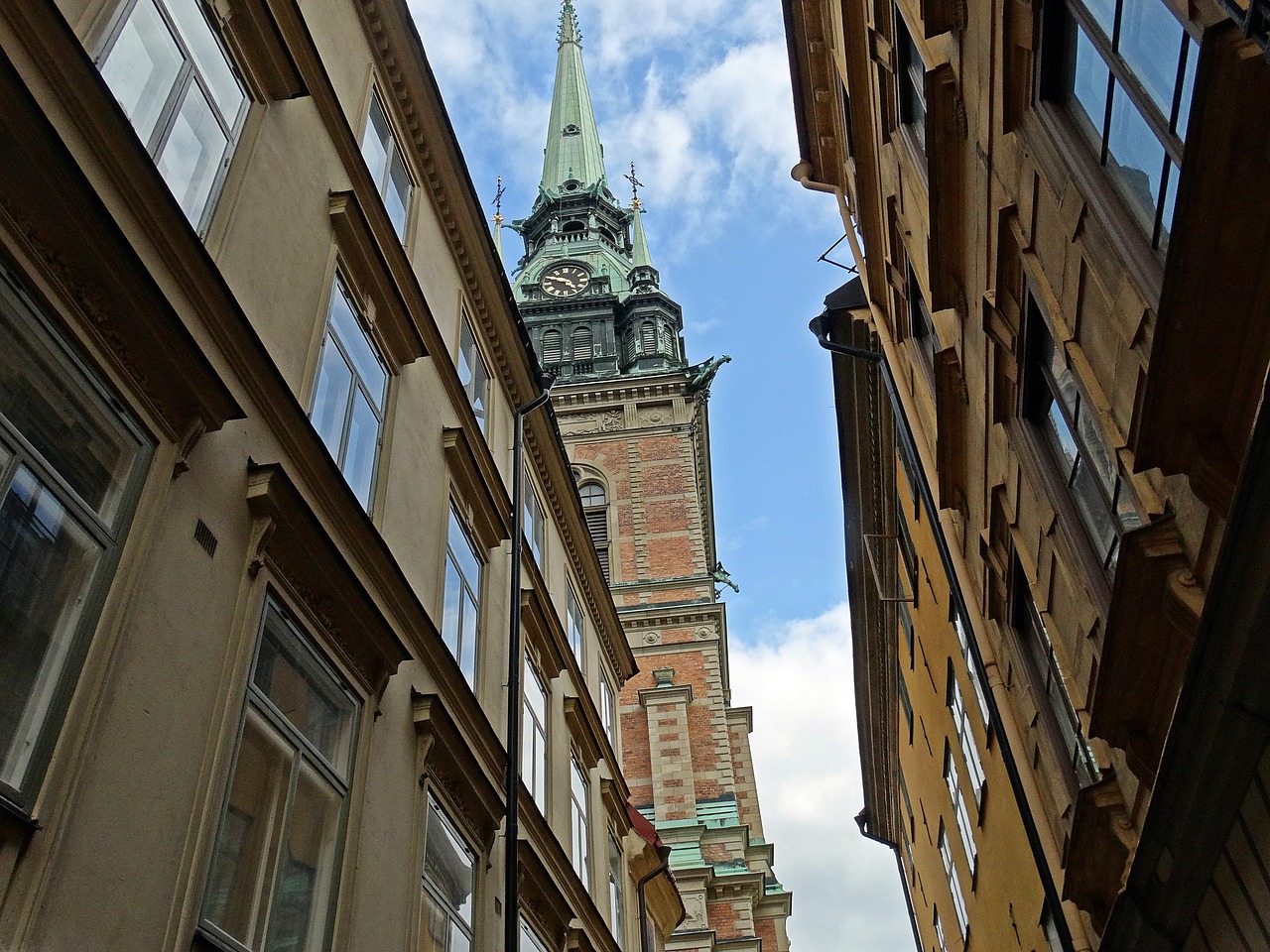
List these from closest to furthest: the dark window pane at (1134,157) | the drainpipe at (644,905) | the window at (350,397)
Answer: the dark window pane at (1134,157) → the window at (350,397) → the drainpipe at (644,905)

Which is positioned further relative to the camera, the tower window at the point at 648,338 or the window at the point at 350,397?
the tower window at the point at 648,338

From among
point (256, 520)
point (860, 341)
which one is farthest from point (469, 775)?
point (860, 341)

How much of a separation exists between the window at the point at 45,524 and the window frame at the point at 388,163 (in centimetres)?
521

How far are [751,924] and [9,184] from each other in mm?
33153

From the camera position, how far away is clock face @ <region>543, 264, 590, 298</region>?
6081 centimetres

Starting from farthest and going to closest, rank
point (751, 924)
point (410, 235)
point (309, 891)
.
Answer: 1. point (751, 924)
2. point (410, 235)
3. point (309, 891)

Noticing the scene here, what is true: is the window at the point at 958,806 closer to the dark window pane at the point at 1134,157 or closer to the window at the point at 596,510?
the dark window pane at the point at 1134,157

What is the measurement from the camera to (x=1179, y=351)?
5211 millimetres

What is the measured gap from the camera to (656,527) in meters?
45.8

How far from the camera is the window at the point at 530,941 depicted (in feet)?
35.8

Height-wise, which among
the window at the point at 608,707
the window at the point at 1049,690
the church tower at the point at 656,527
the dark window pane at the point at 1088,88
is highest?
the church tower at the point at 656,527

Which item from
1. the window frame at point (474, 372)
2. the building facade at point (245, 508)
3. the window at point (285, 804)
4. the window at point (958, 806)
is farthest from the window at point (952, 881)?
the window at point (285, 804)

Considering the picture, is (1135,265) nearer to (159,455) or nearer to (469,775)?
(159,455)

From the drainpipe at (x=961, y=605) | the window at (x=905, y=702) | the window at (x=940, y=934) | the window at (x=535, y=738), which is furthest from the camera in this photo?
the window at (x=905, y=702)
